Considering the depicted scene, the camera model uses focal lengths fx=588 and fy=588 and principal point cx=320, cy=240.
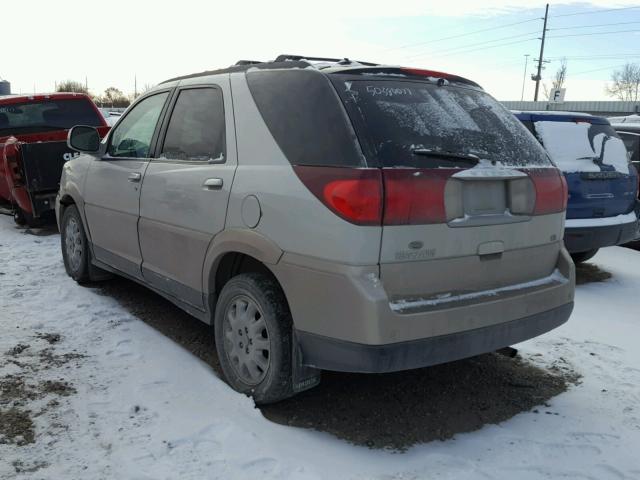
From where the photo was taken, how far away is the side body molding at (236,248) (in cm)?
300

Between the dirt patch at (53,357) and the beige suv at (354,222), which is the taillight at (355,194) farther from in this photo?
the dirt patch at (53,357)

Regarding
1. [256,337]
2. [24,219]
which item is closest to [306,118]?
[256,337]

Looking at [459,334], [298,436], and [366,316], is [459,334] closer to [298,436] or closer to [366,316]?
[366,316]

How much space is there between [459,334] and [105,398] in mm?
1994

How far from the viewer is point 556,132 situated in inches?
254

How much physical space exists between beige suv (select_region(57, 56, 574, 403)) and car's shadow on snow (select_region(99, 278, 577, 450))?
1.07ft

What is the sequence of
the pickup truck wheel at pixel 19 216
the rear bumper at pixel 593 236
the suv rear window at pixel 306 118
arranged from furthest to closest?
the pickup truck wheel at pixel 19 216 < the rear bumper at pixel 593 236 < the suv rear window at pixel 306 118

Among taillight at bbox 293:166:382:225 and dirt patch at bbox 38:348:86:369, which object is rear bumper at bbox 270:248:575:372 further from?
dirt patch at bbox 38:348:86:369

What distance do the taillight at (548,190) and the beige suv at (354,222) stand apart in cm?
1

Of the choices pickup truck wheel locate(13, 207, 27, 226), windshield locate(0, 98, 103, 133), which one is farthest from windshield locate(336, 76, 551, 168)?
windshield locate(0, 98, 103, 133)

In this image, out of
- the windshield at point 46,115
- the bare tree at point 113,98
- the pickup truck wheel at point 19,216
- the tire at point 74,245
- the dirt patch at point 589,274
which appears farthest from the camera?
the bare tree at point 113,98

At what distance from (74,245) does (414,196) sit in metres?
4.03

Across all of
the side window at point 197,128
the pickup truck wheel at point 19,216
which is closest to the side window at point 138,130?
the side window at point 197,128

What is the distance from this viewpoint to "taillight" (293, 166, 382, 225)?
8.68 feet
